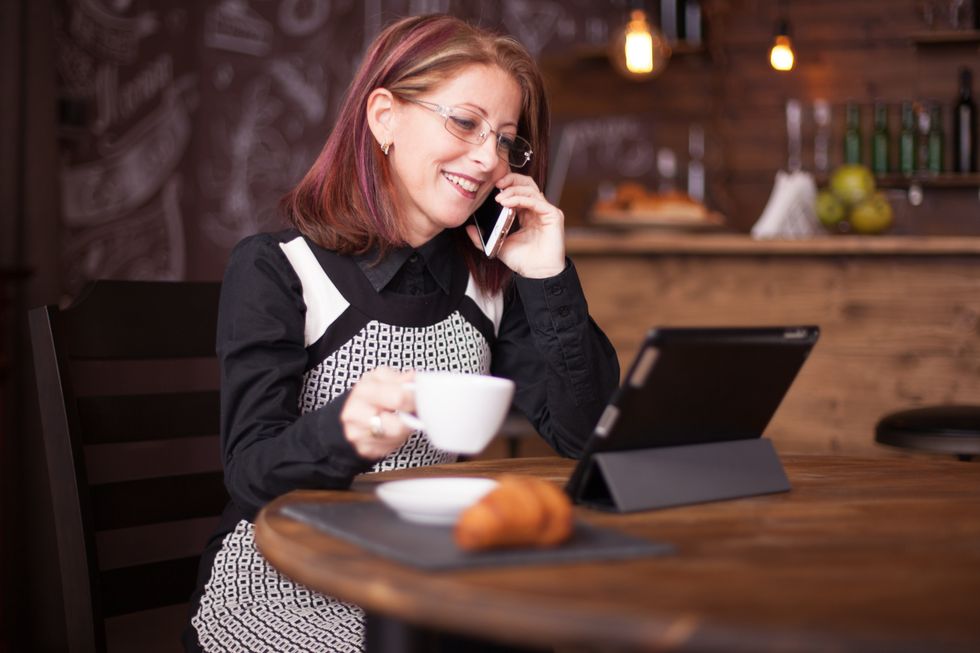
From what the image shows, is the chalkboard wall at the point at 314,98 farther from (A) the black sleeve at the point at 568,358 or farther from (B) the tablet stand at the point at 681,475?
(B) the tablet stand at the point at 681,475

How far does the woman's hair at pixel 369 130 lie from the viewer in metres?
1.50

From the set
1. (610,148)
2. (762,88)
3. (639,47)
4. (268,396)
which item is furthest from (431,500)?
(762,88)

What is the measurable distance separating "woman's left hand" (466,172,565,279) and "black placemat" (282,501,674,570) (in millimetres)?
632

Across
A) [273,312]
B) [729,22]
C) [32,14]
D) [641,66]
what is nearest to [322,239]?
[273,312]

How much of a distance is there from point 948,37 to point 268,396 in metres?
4.23

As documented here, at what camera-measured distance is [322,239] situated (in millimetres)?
1479

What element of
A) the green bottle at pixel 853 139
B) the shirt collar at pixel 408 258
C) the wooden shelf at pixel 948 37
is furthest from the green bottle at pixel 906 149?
the shirt collar at pixel 408 258

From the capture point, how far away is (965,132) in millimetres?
4668

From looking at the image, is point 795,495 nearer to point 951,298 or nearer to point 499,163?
point 499,163

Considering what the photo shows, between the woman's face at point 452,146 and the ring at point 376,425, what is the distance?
524mm

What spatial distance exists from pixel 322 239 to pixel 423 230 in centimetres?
16

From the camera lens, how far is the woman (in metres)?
1.35

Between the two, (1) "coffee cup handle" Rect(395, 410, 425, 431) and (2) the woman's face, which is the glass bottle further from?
(1) "coffee cup handle" Rect(395, 410, 425, 431)

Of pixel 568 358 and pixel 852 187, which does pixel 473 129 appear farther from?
pixel 852 187
